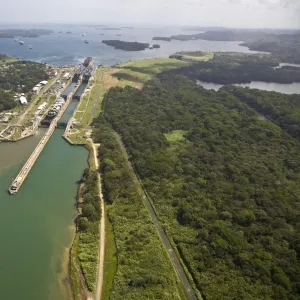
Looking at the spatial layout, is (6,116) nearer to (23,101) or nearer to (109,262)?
(23,101)

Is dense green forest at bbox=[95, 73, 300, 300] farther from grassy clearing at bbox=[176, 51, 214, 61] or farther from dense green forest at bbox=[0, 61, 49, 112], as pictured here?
grassy clearing at bbox=[176, 51, 214, 61]

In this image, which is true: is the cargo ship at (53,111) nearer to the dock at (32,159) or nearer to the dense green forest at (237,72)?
the dock at (32,159)

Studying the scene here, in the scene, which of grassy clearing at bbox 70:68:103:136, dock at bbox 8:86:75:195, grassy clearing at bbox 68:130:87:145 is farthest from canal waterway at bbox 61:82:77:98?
grassy clearing at bbox 68:130:87:145

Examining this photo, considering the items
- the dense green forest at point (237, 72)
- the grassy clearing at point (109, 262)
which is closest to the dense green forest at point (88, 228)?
the grassy clearing at point (109, 262)

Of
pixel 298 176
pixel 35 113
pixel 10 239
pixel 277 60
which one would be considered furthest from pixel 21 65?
pixel 277 60

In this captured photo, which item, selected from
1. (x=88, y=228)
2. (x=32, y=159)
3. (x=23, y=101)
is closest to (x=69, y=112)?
(x=23, y=101)

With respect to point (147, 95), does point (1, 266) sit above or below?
below

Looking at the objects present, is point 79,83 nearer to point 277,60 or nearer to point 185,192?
point 185,192
